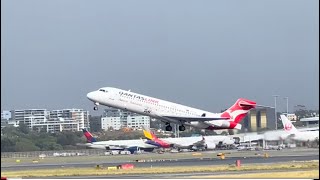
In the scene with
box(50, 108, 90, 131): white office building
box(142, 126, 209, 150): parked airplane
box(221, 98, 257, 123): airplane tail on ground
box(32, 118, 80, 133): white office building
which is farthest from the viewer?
box(50, 108, 90, 131): white office building

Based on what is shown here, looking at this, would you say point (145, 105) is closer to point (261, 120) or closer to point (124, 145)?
point (261, 120)

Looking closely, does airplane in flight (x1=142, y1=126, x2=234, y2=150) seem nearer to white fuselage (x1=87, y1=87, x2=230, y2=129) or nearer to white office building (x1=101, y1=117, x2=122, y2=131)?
white office building (x1=101, y1=117, x2=122, y2=131)

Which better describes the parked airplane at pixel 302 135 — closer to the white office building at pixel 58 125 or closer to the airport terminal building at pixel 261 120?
the airport terminal building at pixel 261 120

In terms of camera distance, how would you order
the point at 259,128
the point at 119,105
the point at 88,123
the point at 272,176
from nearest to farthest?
Result: the point at 272,176 < the point at 259,128 < the point at 119,105 < the point at 88,123

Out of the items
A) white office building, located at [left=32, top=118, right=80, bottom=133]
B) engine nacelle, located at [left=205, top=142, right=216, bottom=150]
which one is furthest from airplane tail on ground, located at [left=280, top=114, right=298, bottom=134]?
white office building, located at [left=32, top=118, right=80, bottom=133]

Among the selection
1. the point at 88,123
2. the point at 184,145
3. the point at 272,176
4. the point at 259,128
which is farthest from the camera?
the point at 88,123

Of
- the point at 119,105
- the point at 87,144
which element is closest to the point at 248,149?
the point at 119,105

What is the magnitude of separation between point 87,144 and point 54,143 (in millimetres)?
8664

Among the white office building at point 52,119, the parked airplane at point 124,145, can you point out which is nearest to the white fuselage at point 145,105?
the parked airplane at point 124,145

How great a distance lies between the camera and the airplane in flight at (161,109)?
109m

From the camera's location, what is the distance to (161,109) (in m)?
110

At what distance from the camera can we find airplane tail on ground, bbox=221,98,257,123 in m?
108

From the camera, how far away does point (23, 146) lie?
12525cm

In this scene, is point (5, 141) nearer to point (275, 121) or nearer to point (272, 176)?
point (275, 121)
